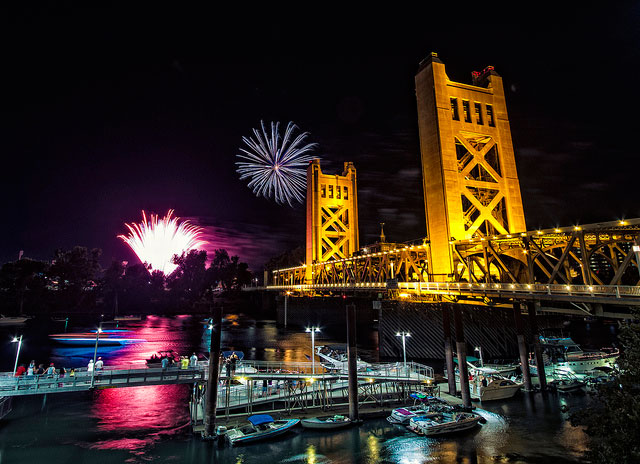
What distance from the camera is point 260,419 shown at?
22141mm

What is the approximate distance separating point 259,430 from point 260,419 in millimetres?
851

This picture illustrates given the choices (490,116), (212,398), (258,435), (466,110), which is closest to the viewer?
(258,435)

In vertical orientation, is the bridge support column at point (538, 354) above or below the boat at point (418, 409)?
above

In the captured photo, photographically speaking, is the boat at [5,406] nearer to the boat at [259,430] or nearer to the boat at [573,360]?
the boat at [259,430]

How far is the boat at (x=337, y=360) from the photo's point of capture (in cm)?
3347

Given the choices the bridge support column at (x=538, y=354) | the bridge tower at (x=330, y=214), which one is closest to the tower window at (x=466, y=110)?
the bridge support column at (x=538, y=354)

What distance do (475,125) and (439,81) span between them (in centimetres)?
583

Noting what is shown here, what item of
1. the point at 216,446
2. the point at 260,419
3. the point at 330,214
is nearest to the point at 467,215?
the point at 260,419

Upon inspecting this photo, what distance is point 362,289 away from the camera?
44.4 metres

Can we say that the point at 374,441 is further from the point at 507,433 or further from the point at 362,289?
the point at 362,289

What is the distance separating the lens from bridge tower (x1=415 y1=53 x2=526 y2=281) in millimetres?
30688

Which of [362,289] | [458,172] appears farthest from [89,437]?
[458,172]

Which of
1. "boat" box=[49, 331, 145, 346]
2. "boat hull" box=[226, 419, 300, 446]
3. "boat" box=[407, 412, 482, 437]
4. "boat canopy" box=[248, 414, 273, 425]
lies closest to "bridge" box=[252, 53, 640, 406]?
"boat" box=[407, 412, 482, 437]

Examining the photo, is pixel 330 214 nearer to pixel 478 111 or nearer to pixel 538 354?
pixel 478 111
